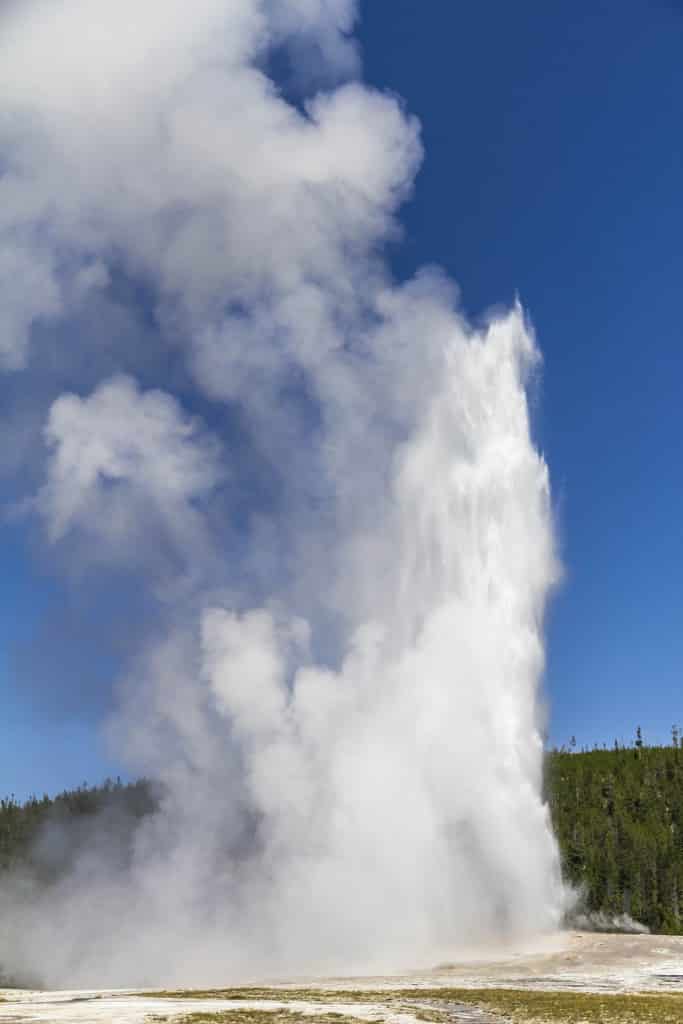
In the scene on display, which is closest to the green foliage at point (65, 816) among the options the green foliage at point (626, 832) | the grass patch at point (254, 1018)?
the green foliage at point (626, 832)

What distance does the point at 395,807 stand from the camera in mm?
65562

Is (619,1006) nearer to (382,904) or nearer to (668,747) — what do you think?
(382,904)

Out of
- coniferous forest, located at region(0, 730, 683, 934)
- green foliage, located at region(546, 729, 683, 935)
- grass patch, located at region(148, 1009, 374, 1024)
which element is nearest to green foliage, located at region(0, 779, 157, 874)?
coniferous forest, located at region(0, 730, 683, 934)


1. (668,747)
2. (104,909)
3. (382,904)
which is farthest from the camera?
(668,747)

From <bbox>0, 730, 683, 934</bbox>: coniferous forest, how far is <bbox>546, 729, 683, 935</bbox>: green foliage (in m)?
0.15

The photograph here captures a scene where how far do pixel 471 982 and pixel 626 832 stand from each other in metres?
100

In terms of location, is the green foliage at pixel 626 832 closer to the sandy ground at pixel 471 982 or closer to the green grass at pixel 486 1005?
the sandy ground at pixel 471 982

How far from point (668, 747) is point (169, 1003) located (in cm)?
17553

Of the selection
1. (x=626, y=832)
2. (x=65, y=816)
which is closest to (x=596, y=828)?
(x=626, y=832)

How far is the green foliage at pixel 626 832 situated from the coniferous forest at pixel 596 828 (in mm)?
148

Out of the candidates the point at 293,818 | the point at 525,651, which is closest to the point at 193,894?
the point at 293,818

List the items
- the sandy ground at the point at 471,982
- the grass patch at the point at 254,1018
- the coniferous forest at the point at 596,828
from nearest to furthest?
the grass patch at the point at 254,1018 → the sandy ground at the point at 471,982 → the coniferous forest at the point at 596,828

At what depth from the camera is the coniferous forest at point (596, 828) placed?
11419 centimetres

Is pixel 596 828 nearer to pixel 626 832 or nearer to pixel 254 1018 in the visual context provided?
pixel 626 832
